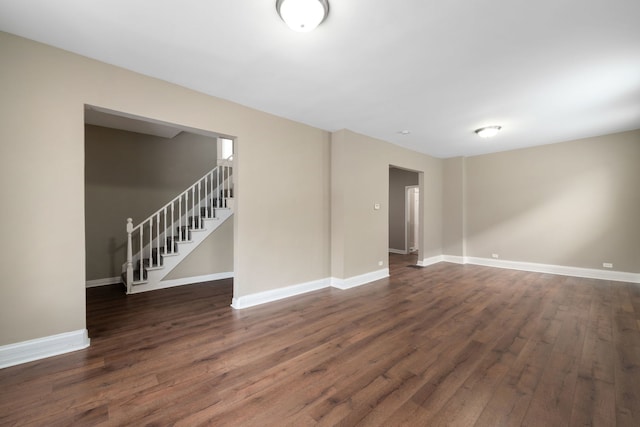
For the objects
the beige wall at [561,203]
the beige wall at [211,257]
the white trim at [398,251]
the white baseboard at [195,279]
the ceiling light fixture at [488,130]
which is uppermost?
the ceiling light fixture at [488,130]

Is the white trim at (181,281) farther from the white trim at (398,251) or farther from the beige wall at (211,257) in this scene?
the white trim at (398,251)

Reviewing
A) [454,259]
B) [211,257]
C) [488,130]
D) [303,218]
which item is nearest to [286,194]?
[303,218]

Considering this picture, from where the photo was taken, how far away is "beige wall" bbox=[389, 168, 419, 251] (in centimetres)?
842

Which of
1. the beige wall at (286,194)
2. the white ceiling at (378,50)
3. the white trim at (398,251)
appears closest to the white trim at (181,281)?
the beige wall at (286,194)

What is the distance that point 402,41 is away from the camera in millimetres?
2266

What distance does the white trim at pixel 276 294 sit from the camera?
3.61m

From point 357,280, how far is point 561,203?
463cm

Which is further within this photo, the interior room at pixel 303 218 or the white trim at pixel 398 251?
the white trim at pixel 398 251

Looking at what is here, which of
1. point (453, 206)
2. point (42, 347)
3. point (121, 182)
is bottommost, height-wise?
point (42, 347)

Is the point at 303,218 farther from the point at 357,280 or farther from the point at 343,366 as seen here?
the point at 343,366

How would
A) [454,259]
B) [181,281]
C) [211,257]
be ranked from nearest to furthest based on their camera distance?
[181,281]
[211,257]
[454,259]

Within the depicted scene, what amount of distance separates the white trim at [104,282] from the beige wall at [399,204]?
720cm

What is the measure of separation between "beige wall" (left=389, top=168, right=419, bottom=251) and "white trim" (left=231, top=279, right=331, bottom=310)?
455 centimetres

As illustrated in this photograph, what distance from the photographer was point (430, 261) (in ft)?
21.8
